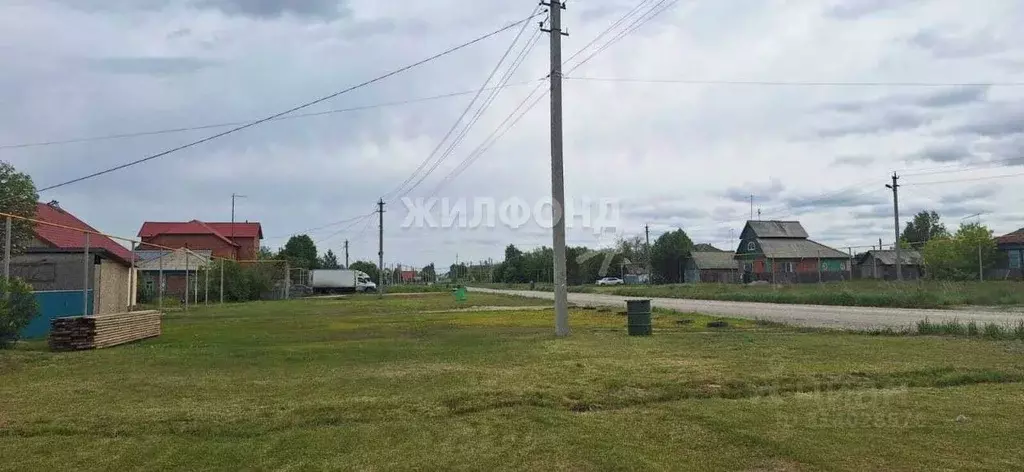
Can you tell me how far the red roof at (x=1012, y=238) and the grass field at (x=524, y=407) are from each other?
5137 centimetres

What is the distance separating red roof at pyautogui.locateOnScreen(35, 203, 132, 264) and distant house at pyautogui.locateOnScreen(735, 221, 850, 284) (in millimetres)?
35468

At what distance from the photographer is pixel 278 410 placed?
768cm

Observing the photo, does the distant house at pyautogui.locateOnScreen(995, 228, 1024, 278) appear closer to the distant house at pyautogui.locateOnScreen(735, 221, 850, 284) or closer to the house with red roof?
the distant house at pyautogui.locateOnScreen(735, 221, 850, 284)

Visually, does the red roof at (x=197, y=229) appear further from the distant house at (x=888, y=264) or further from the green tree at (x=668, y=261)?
the distant house at (x=888, y=264)

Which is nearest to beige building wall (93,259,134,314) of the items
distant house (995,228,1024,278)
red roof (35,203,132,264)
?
red roof (35,203,132,264)

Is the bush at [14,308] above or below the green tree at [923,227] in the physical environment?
below

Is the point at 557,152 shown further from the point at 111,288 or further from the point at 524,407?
the point at 111,288

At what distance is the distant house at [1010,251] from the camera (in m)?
54.6

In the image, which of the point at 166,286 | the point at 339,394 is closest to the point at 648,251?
the point at 166,286

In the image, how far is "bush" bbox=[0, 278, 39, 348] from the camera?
42.7 ft

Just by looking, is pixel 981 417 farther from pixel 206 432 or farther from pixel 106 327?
pixel 106 327

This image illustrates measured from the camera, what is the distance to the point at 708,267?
82875mm

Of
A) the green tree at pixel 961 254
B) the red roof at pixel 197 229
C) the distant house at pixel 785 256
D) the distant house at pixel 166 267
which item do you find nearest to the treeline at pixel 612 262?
the distant house at pixel 785 256

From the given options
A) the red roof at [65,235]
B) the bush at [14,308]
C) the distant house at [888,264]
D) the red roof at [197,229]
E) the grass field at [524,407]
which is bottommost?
the grass field at [524,407]
